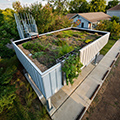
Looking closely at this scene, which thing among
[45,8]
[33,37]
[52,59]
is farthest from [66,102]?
[45,8]

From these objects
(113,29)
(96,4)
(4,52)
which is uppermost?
(96,4)

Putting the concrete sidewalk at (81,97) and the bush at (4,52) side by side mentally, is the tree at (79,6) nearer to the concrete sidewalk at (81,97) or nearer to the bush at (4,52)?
the concrete sidewalk at (81,97)

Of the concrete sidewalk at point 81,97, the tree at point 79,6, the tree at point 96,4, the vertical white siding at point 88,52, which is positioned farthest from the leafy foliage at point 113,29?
the tree at point 79,6

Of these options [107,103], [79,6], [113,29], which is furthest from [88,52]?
[79,6]

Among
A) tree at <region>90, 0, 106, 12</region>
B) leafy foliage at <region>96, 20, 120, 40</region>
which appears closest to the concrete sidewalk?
leafy foliage at <region>96, 20, 120, 40</region>

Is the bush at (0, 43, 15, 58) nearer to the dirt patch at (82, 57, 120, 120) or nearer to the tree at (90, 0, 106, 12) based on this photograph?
the dirt patch at (82, 57, 120, 120)

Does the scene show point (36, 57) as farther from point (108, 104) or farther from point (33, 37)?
point (108, 104)

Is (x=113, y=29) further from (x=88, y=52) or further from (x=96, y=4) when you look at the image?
(x=96, y=4)
